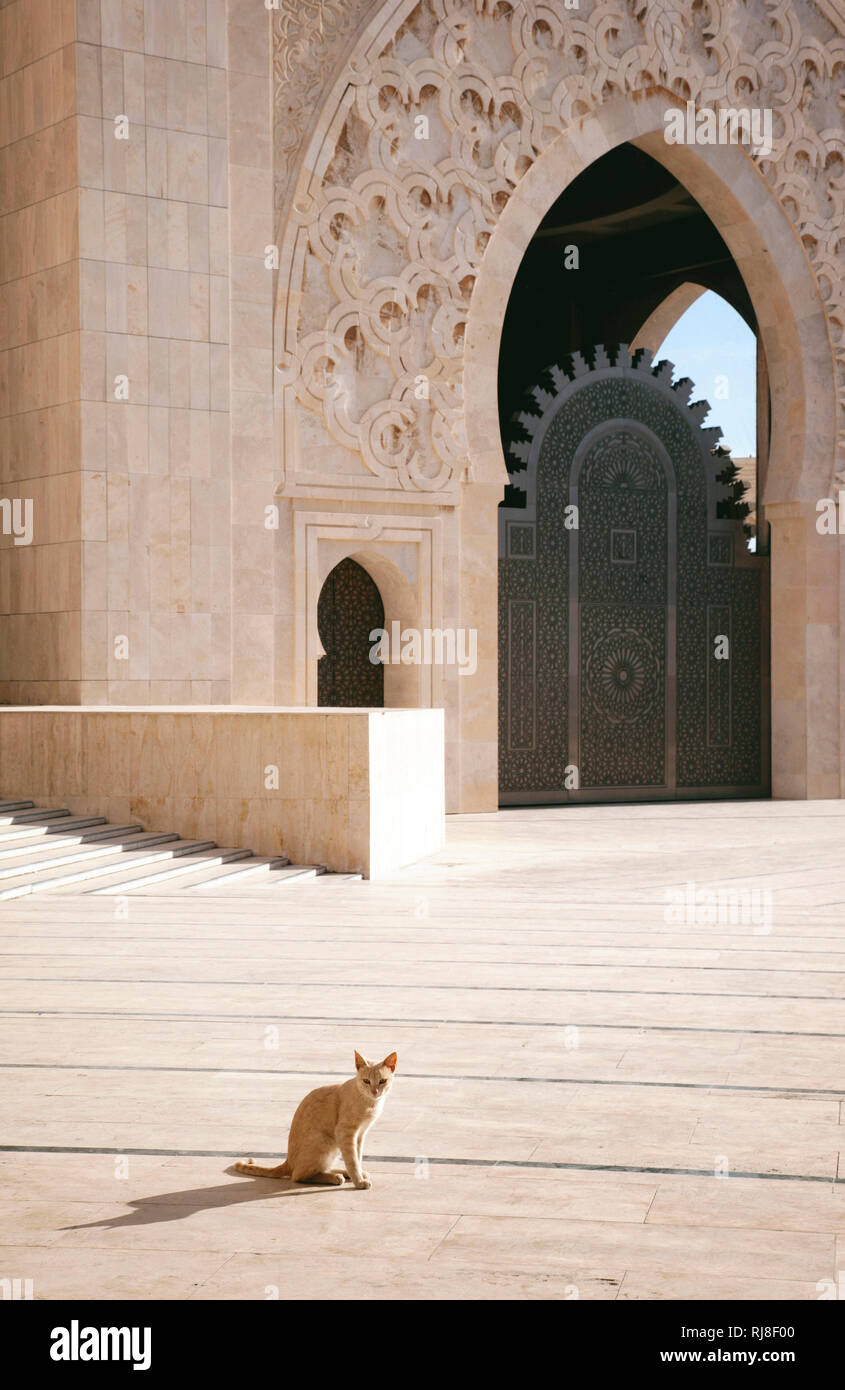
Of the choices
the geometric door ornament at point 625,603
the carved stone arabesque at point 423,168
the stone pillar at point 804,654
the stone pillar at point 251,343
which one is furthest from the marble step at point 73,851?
the stone pillar at point 804,654

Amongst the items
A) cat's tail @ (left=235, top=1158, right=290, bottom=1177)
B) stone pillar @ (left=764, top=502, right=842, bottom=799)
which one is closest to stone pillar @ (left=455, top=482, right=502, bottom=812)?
stone pillar @ (left=764, top=502, right=842, bottom=799)

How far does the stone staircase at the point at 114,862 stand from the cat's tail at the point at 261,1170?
466cm

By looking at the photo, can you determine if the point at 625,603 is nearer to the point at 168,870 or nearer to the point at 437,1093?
the point at 168,870

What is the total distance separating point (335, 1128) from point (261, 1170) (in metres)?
0.20

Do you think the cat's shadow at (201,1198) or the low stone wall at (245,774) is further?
the low stone wall at (245,774)

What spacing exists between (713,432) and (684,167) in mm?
2528

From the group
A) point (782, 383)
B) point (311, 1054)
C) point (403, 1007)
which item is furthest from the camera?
point (782, 383)

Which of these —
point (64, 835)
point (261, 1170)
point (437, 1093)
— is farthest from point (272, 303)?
point (261, 1170)

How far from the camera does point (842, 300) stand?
51.4ft

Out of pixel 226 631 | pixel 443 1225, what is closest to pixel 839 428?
pixel 226 631

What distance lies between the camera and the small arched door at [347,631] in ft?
46.4

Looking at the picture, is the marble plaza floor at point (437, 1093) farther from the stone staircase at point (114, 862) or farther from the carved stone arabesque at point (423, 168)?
the carved stone arabesque at point (423, 168)

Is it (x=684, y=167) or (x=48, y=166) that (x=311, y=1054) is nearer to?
(x=48, y=166)

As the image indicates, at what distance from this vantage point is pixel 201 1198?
3193 millimetres
